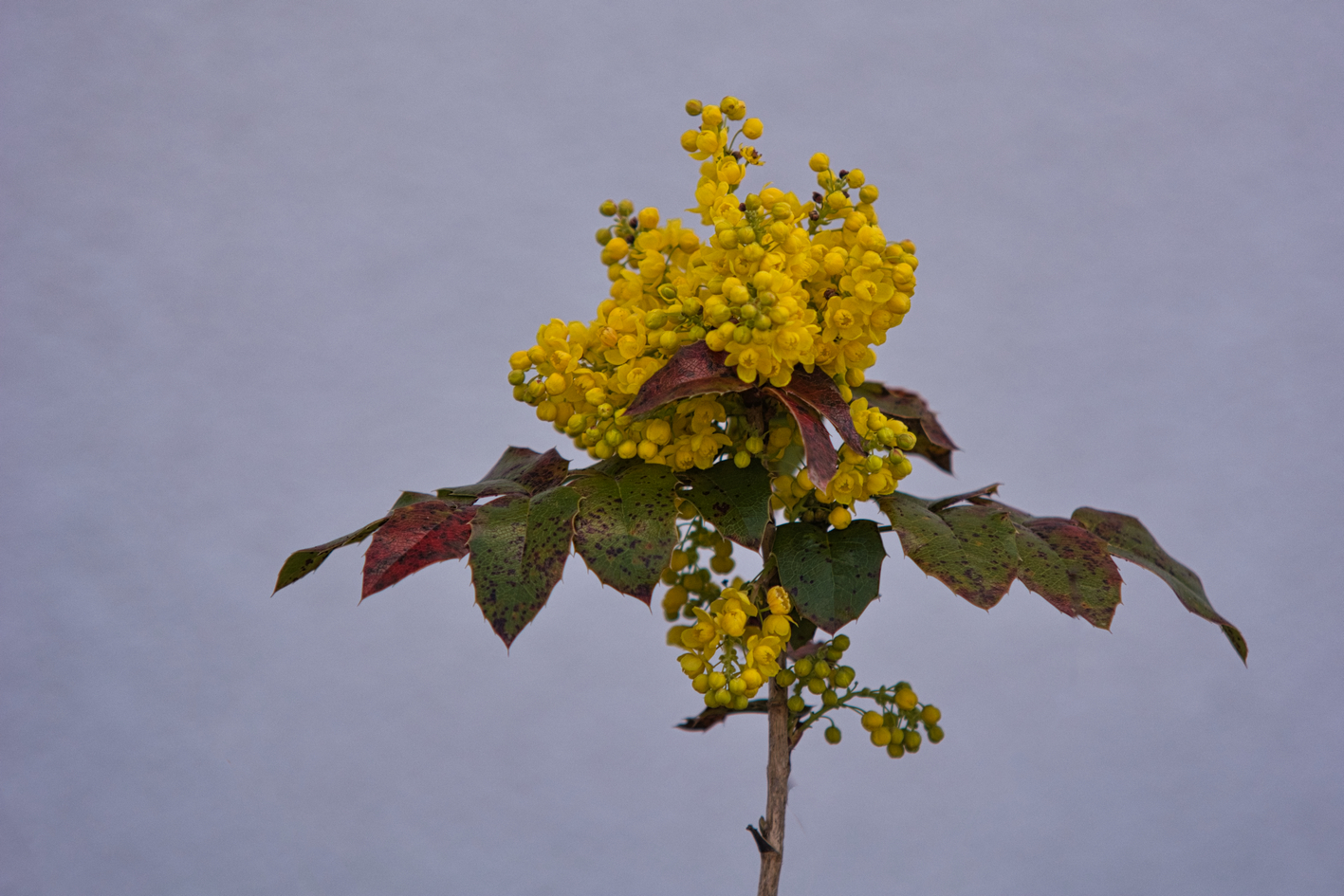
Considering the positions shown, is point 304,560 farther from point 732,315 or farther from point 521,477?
point 732,315

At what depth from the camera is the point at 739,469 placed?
1018 mm

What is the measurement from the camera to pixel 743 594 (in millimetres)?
976

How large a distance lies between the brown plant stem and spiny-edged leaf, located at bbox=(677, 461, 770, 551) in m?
0.24

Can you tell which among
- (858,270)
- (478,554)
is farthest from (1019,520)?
(478,554)

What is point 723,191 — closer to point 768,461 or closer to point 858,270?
point 858,270

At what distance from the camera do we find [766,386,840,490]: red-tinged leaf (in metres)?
0.87

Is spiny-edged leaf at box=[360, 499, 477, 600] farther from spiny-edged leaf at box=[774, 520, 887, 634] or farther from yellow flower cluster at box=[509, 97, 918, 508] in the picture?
spiny-edged leaf at box=[774, 520, 887, 634]

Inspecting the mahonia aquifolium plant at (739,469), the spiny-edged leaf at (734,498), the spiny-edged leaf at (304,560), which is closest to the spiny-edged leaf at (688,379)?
the mahonia aquifolium plant at (739,469)

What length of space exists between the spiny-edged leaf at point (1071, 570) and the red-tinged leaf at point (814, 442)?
0.19 m

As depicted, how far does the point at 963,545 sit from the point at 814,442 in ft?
0.57

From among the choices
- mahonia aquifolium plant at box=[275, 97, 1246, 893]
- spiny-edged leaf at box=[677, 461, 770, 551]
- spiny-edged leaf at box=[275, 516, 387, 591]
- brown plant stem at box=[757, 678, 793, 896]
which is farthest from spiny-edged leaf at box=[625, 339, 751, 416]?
brown plant stem at box=[757, 678, 793, 896]

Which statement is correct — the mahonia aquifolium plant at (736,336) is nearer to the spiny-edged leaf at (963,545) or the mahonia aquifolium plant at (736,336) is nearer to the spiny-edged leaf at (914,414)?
the spiny-edged leaf at (963,545)

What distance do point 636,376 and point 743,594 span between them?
212mm

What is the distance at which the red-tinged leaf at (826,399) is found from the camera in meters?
0.91
